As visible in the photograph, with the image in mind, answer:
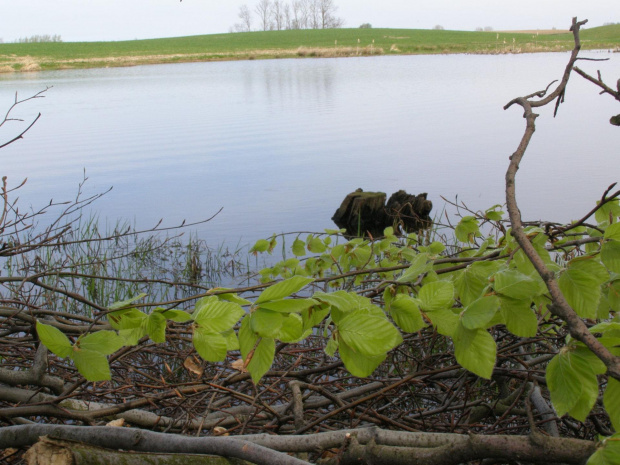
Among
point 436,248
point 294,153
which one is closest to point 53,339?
point 436,248

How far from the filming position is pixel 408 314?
4.05ft

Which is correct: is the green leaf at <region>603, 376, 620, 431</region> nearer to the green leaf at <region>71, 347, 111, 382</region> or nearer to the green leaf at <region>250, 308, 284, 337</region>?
the green leaf at <region>250, 308, 284, 337</region>

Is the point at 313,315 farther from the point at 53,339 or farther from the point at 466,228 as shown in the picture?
the point at 466,228

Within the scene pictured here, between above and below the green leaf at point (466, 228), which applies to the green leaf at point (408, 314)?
above

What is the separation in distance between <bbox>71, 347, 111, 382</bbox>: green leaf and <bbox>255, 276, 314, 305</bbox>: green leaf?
1.55 ft

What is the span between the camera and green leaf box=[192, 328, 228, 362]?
118 cm

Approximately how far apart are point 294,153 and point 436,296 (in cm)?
1337

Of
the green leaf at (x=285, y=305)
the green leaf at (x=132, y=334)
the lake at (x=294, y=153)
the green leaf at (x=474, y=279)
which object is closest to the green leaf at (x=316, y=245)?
the green leaf at (x=474, y=279)

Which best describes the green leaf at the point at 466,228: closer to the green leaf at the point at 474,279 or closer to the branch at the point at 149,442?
the green leaf at the point at 474,279

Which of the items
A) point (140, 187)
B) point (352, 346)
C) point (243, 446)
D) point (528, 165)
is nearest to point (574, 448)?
point (352, 346)

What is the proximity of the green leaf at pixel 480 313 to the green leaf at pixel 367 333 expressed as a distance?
0.53ft

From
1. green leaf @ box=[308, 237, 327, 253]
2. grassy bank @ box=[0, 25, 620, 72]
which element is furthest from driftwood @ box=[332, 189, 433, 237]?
grassy bank @ box=[0, 25, 620, 72]

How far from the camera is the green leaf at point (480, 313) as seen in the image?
1074mm

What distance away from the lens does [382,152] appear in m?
14.2
